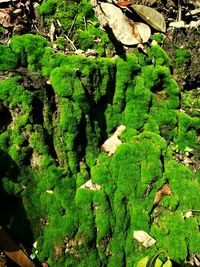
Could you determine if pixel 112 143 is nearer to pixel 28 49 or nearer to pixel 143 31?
pixel 28 49

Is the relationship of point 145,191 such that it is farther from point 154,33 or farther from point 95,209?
point 154,33

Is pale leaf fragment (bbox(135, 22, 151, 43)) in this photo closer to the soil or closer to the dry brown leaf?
the soil

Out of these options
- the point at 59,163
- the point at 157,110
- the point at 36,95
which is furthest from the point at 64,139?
the point at 157,110

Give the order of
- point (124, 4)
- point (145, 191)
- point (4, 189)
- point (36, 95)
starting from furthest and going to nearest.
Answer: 1. point (124, 4)
2. point (145, 191)
3. point (36, 95)
4. point (4, 189)

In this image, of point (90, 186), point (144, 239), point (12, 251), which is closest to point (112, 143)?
point (90, 186)

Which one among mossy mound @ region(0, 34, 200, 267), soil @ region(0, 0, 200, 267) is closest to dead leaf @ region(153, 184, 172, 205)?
mossy mound @ region(0, 34, 200, 267)
